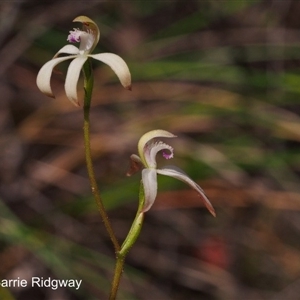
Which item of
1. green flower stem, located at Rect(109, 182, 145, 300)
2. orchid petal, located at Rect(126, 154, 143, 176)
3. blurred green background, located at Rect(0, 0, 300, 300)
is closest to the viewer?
green flower stem, located at Rect(109, 182, 145, 300)

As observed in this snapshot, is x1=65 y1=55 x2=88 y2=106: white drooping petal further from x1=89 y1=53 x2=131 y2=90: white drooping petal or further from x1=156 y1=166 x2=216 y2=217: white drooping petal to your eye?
x1=156 y1=166 x2=216 y2=217: white drooping petal

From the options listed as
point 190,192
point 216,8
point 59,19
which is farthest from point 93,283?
point 216,8

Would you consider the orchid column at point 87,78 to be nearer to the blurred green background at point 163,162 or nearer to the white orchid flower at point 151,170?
the white orchid flower at point 151,170

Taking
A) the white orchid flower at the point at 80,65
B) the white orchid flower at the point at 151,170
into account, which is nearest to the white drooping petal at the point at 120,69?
the white orchid flower at the point at 80,65

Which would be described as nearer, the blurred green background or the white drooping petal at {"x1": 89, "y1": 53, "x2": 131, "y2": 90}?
the white drooping petal at {"x1": 89, "y1": 53, "x2": 131, "y2": 90}

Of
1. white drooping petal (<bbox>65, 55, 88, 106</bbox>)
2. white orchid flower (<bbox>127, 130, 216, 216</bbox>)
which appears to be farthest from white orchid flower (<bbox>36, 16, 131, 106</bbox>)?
white orchid flower (<bbox>127, 130, 216, 216</bbox>)

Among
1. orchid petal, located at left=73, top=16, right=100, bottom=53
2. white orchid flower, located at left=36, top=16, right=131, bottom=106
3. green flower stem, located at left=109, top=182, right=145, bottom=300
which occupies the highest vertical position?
orchid petal, located at left=73, top=16, right=100, bottom=53
